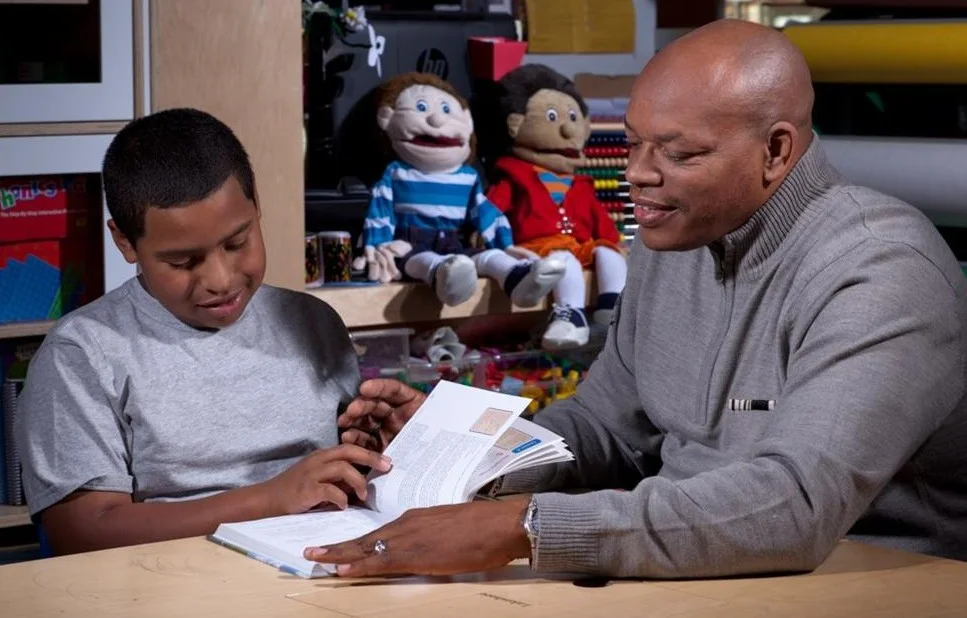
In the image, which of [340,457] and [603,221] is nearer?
[340,457]

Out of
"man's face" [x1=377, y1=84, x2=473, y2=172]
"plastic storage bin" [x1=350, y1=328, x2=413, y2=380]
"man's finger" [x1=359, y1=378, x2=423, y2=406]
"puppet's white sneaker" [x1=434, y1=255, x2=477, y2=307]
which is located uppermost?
"man's face" [x1=377, y1=84, x2=473, y2=172]

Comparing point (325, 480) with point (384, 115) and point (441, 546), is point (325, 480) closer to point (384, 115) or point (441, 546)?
point (441, 546)

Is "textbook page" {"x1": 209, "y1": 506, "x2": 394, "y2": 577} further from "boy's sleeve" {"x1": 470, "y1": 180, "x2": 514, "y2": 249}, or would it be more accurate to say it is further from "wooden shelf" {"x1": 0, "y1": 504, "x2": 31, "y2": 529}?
"boy's sleeve" {"x1": 470, "y1": 180, "x2": 514, "y2": 249}

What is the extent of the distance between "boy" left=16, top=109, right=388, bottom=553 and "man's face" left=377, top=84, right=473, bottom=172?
129cm

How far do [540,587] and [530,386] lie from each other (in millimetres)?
1835

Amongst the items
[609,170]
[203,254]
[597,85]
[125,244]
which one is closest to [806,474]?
[203,254]

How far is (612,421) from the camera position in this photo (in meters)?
1.87

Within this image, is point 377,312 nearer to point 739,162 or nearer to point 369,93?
point 369,93

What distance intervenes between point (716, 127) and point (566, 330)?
59.1 inches

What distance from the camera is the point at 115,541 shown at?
1.60 meters

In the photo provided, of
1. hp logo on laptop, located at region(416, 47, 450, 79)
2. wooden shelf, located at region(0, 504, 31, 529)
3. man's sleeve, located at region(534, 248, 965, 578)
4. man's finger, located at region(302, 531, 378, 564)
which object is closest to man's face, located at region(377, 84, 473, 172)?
hp logo on laptop, located at region(416, 47, 450, 79)

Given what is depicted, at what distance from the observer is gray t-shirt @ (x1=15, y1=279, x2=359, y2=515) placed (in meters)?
1.65

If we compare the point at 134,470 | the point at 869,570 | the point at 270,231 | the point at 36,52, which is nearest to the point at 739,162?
the point at 869,570

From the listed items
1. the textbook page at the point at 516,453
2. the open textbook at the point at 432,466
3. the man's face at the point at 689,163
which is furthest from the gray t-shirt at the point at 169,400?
the man's face at the point at 689,163
